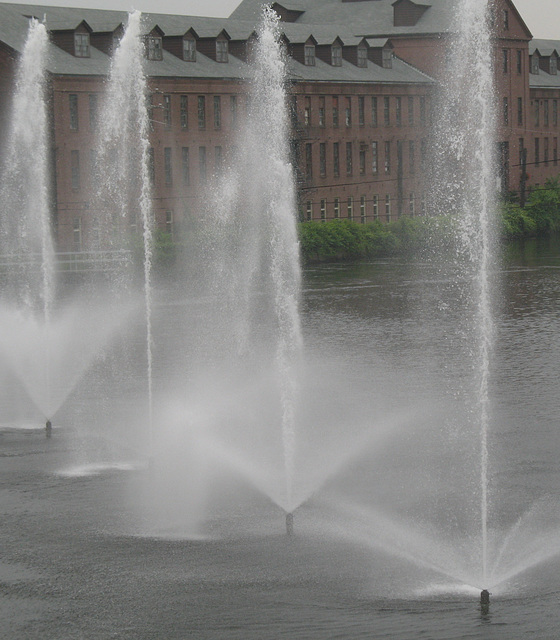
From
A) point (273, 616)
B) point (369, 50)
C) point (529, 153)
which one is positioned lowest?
point (273, 616)

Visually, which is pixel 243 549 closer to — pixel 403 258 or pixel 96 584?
pixel 96 584

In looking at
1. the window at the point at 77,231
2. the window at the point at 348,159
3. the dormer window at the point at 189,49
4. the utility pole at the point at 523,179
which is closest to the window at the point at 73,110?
the window at the point at 77,231

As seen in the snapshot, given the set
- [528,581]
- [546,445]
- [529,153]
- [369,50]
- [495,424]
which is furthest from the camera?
[529,153]

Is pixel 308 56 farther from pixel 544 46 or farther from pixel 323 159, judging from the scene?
pixel 544 46

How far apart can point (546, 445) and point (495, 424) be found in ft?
5.97

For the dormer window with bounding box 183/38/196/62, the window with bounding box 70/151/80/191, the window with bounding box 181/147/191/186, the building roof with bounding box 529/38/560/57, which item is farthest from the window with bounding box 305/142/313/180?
the building roof with bounding box 529/38/560/57

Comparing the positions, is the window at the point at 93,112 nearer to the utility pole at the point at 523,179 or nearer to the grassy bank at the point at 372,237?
the grassy bank at the point at 372,237

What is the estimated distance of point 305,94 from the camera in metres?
73.6

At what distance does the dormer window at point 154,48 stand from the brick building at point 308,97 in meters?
0.11

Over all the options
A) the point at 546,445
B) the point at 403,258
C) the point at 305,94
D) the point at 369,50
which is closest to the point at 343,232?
the point at 403,258

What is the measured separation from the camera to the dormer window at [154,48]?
66062 millimetres

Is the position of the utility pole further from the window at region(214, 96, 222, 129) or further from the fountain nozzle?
the fountain nozzle

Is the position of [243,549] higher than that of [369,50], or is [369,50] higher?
[369,50]

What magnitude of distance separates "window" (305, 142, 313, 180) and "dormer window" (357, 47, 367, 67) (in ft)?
27.2
